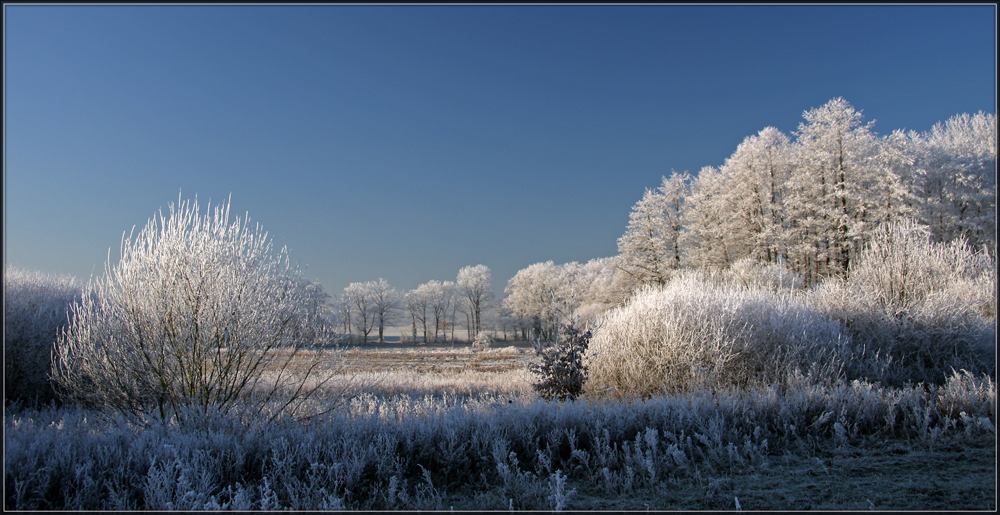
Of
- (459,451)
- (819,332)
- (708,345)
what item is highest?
(819,332)

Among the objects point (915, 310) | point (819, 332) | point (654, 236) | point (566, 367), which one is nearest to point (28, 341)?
point (566, 367)

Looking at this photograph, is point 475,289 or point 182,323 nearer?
point 182,323

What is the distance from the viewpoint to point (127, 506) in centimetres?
418

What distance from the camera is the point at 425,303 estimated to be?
6962 centimetres

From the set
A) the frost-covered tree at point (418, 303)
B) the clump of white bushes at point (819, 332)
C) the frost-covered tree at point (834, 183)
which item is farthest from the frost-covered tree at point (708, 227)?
the frost-covered tree at point (418, 303)

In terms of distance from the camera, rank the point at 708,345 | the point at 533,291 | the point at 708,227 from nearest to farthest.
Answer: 1. the point at 708,345
2. the point at 708,227
3. the point at 533,291

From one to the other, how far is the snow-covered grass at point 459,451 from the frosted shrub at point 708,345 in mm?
2709

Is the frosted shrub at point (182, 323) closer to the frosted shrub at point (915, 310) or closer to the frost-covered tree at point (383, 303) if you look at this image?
the frosted shrub at point (915, 310)

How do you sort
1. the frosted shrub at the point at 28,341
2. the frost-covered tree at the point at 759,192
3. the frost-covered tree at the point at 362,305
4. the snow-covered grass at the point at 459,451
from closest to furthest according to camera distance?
the snow-covered grass at the point at 459,451, the frosted shrub at the point at 28,341, the frost-covered tree at the point at 759,192, the frost-covered tree at the point at 362,305

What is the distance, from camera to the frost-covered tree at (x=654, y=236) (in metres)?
29.9

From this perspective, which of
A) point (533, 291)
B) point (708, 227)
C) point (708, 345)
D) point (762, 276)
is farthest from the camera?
point (533, 291)

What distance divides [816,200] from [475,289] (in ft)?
158

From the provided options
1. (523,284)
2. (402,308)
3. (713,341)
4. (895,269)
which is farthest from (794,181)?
(402,308)

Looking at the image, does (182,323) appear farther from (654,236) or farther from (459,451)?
(654,236)
